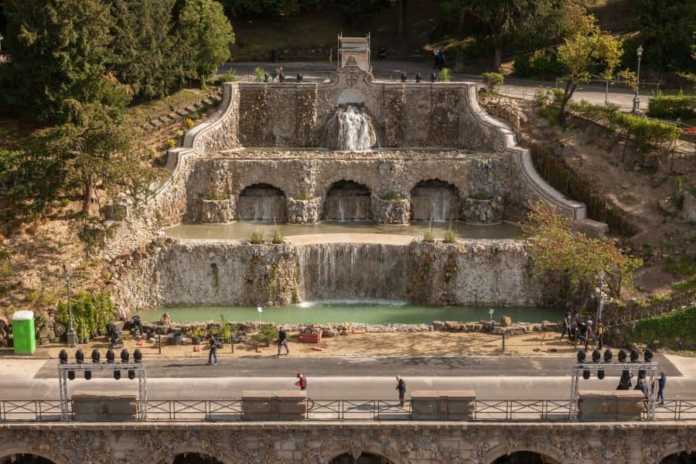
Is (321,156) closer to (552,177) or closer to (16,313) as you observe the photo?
(552,177)

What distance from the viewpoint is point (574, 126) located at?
2702 inches

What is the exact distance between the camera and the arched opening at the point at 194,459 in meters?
41.9

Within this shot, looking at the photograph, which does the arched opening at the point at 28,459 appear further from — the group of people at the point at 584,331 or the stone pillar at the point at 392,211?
the stone pillar at the point at 392,211

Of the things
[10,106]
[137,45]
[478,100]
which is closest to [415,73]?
[478,100]

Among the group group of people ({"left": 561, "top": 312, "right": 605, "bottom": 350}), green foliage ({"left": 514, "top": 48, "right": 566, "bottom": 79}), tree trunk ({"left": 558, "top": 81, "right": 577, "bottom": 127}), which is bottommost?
group of people ({"left": 561, "top": 312, "right": 605, "bottom": 350})

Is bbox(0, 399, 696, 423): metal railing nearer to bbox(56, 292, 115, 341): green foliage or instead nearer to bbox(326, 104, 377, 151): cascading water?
bbox(56, 292, 115, 341): green foliage

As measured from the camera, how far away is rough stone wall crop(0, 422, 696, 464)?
3916 cm

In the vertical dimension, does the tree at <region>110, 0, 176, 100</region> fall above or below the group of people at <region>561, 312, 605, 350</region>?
above

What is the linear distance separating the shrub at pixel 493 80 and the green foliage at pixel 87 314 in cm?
3343

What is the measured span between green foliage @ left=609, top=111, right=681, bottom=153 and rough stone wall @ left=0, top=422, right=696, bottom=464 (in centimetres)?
2608

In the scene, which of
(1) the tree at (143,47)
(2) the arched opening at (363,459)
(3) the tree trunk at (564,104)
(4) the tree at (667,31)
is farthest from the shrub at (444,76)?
(2) the arched opening at (363,459)

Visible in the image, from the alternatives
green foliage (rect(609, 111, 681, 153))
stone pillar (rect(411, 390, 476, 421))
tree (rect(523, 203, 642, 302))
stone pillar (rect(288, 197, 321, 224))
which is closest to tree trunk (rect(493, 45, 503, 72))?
green foliage (rect(609, 111, 681, 153))

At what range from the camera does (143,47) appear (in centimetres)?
7062

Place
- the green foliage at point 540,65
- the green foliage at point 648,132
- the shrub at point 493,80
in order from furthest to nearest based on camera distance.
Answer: the green foliage at point 540,65 → the shrub at point 493,80 → the green foliage at point 648,132
